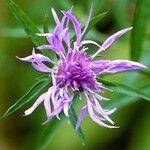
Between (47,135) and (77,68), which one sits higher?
(77,68)

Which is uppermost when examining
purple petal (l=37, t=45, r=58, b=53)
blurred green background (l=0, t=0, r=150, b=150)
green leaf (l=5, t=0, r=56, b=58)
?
green leaf (l=5, t=0, r=56, b=58)

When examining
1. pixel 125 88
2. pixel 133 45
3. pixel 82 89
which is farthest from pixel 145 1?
pixel 82 89

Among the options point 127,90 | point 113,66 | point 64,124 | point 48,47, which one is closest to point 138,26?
point 127,90

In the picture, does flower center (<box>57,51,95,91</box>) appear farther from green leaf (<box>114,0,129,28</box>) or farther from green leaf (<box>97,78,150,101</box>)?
green leaf (<box>114,0,129,28</box>)

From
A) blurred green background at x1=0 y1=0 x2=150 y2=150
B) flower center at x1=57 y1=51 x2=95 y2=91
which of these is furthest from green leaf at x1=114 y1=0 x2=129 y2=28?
flower center at x1=57 y1=51 x2=95 y2=91

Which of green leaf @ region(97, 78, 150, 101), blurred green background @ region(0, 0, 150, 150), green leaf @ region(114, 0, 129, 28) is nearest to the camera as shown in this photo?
green leaf @ region(97, 78, 150, 101)

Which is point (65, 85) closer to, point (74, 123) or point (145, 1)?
point (74, 123)

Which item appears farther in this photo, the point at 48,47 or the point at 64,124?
the point at 64,124

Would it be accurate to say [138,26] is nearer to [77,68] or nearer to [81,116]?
[77,68]
